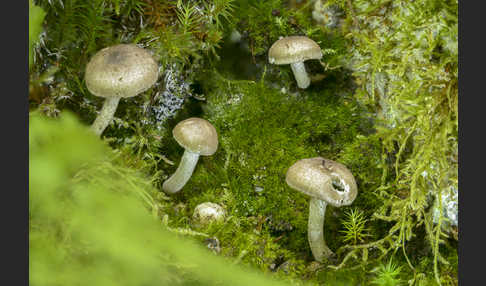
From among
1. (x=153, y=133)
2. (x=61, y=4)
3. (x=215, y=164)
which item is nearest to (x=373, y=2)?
(x=215, y=164)

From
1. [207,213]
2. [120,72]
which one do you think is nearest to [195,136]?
[207,213]

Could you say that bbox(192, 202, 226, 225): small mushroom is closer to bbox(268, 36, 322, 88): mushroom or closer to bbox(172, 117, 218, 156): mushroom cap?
bbox(172, 117, 218, 156): mushroom cap

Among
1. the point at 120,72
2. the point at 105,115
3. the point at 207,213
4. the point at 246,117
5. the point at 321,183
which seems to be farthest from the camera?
the point at 246,117

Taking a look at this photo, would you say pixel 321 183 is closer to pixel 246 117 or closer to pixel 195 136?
pixel 195 136

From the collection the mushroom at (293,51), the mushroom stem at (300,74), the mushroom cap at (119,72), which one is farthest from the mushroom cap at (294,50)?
the mushroom cap at (119,72)

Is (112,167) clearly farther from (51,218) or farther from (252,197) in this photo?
(252,197)

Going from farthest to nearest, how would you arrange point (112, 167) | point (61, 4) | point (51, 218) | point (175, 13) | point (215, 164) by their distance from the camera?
point (215, 164)
point (175, 13)
point (61, 4)
point (112, 167)
point (51, 218)
